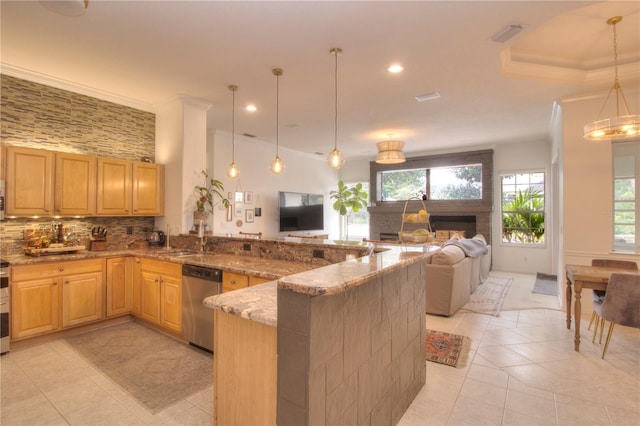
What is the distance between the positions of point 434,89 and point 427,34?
1.40m

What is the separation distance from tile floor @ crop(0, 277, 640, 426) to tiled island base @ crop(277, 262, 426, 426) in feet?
1.48

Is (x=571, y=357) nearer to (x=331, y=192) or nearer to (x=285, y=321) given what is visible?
(x=285, y=321)

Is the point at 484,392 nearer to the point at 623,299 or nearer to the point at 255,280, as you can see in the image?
the point at 623,299

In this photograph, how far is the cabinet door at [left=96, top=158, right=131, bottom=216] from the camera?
13.0 feet

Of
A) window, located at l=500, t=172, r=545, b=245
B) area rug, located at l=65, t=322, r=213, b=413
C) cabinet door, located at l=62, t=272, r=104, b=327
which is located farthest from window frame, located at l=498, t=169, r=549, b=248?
cabinet door, located at l=62, t=272, r=104, b=327

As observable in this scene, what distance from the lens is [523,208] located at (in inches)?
289

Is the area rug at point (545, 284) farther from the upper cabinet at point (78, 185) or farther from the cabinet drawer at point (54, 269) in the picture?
the cabinet drawer at point (54, 269)

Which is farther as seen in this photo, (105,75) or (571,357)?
(105,75)

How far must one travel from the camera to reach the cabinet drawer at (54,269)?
10.0ft

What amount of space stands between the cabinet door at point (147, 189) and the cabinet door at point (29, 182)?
919 millimetres

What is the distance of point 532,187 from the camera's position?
728cm

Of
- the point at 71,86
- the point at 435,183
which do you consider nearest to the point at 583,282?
the point at 435,183

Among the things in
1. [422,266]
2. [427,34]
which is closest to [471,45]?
[427,34]

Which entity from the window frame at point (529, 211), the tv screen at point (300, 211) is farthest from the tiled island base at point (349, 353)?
the window frame at point (529, 211)
